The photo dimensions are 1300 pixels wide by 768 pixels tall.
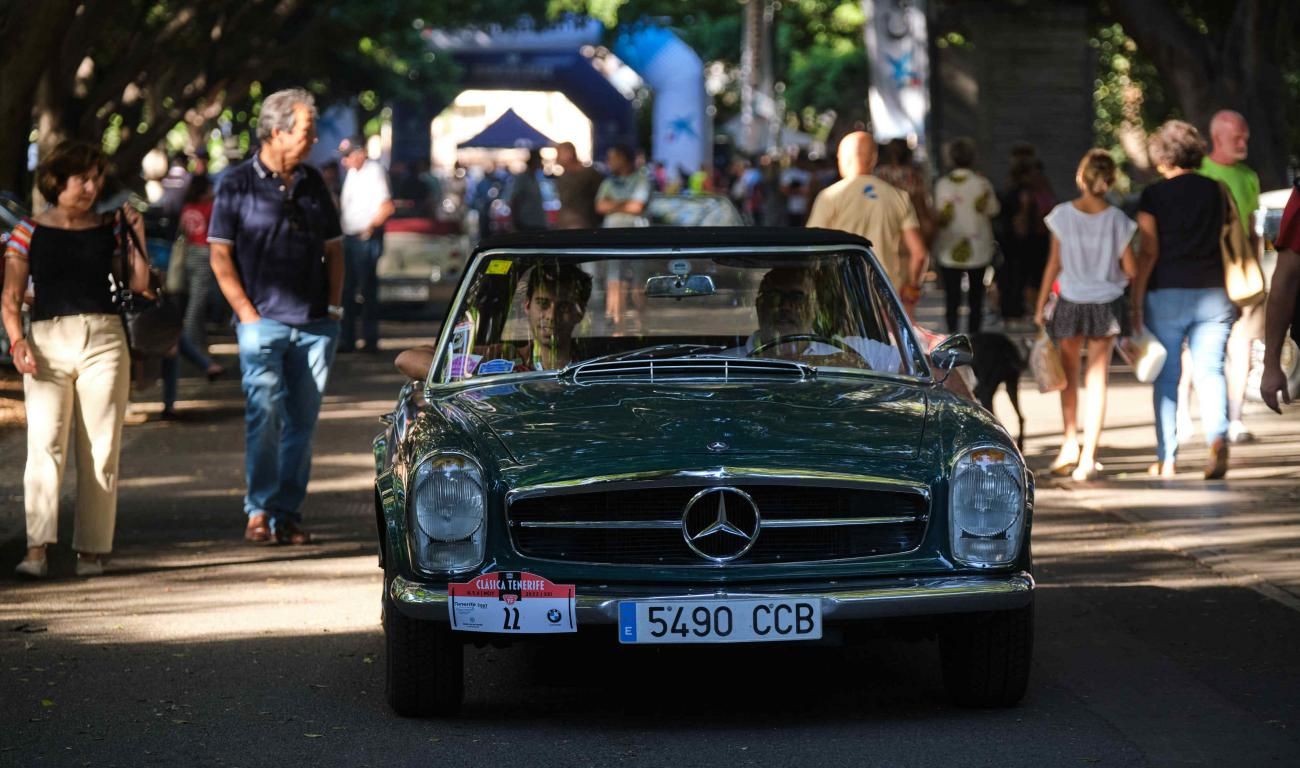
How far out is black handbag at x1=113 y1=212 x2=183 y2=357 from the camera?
9.09 metres

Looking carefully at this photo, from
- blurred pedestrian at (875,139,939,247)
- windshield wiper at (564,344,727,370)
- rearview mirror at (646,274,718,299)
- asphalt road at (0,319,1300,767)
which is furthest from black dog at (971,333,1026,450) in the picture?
windshield wiper at (564,344,727,370)

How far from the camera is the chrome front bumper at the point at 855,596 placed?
5906mm

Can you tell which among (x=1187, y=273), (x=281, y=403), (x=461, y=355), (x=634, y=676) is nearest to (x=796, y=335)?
(x=461, y=355)

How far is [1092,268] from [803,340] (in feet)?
15.5

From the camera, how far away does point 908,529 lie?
6.11 metres


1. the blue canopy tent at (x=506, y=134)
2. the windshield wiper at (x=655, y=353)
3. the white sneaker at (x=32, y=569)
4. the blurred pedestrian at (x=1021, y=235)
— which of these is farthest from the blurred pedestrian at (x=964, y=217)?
the blue canopy tent at (x=506, y=134)

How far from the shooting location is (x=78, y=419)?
9.01 m

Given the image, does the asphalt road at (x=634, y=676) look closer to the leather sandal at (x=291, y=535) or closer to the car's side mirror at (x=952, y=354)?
the leather sandal at (x=291, y=535)

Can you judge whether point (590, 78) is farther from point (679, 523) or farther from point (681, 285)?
point (679, 523)

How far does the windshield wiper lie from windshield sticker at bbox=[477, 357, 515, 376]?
0.19 metres

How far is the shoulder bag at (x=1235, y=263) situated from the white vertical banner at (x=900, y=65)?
562 inches

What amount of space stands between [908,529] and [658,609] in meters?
0.76

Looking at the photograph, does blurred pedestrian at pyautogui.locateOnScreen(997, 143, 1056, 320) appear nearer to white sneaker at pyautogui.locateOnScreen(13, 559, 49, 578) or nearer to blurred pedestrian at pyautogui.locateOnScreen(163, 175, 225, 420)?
blurred pedestrian at pyautogui.locateOnScreen(163, 175, 225, 420)

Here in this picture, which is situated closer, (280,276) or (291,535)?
(280,276)
